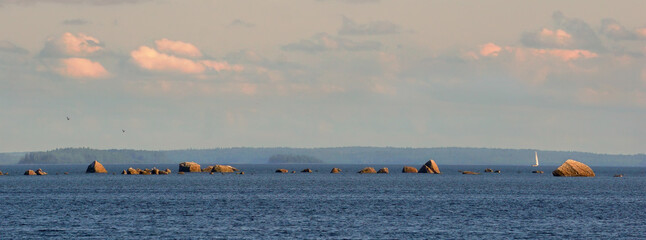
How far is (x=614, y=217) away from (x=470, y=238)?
2315cm

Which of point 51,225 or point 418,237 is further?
point 51,225

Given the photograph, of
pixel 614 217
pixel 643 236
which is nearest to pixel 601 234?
pixel 643 236

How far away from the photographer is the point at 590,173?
579 ft

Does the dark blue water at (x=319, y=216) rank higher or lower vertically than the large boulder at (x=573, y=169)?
lower

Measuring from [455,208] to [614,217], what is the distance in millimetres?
14672

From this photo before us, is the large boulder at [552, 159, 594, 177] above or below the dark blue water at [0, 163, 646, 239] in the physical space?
above

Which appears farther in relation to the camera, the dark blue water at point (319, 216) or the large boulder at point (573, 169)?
the large boulder at point (573, 169)

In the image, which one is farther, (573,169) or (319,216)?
(573,169)

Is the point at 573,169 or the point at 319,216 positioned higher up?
the point at 573,169

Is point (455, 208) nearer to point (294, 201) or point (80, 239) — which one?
point (294, 201)

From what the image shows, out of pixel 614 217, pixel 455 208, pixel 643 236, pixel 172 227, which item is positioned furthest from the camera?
pixel 455 208

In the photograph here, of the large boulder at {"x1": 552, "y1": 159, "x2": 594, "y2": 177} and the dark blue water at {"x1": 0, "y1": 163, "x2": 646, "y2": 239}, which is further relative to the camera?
the large boulder at {"x1": 552, "y1": 159, "x2": 594, "y2": 177}

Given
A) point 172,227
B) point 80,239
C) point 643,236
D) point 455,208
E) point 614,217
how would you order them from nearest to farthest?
point 80,239, point 643,236, point 172,227, point 614,217, point 455,208

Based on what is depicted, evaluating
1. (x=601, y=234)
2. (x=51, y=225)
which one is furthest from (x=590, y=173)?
(x=51, y=225)
